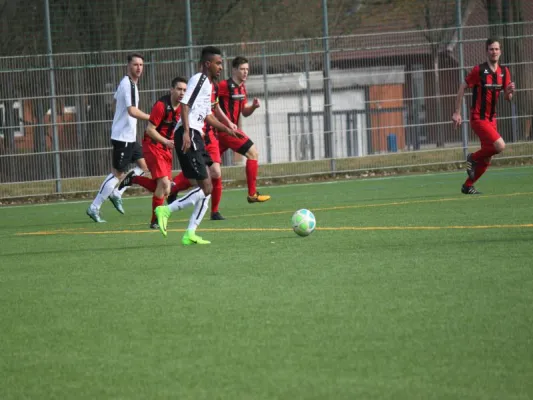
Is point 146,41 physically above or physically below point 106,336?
above

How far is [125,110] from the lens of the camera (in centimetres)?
1542

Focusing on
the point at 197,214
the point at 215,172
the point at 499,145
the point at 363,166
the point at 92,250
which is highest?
the point at 499,145

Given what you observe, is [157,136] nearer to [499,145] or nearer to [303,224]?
[303,224]

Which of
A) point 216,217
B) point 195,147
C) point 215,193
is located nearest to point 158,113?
point 215,193

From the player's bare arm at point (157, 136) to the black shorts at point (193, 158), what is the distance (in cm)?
128

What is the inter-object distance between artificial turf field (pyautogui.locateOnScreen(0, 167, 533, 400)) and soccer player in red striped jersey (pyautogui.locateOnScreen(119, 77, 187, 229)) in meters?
0.64

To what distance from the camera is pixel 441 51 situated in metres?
23.6

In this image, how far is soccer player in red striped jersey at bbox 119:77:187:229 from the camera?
13.8 metres

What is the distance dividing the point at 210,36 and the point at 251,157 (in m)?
8.60

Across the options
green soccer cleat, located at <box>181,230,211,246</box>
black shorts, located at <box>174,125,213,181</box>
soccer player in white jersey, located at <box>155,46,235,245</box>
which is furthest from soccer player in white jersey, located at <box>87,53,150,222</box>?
green soccer cleat, located at <box>181,230,211,246</box>

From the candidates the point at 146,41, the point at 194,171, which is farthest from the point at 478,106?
→ the point at 146,41

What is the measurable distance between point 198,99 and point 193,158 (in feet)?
2.67

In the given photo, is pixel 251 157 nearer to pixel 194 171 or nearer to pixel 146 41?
pixel 194 171

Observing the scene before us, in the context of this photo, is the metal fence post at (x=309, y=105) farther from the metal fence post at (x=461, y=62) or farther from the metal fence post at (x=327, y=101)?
the metal fence post at (x=461, y=62)
